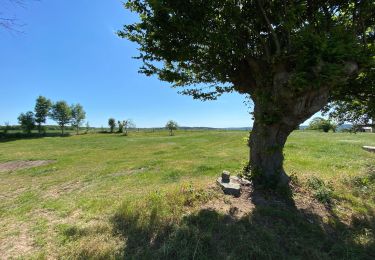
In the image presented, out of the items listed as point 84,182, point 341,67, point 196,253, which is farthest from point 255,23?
point 84,182

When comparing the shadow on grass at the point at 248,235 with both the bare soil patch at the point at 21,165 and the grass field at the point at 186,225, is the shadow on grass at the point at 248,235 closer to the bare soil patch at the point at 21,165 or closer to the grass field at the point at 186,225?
the grass field at the point at 186,225

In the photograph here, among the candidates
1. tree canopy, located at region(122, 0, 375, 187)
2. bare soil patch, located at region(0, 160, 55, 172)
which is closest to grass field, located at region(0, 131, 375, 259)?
tree canopy, located at region(122, 0, 375, 187)

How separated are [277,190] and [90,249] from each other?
4.31 m

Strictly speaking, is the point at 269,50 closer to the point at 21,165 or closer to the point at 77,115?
the point at 21,165

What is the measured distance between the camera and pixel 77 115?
72.8 meters

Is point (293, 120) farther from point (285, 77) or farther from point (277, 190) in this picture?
point (277, 190)

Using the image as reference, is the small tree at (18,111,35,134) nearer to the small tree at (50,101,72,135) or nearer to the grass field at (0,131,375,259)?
the small tree at (50,101,72,135)

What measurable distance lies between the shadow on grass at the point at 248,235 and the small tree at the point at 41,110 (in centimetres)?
6601

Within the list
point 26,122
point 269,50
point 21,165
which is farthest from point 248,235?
point 26,122

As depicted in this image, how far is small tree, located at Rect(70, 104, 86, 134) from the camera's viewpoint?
236ft

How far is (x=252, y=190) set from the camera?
6309mm

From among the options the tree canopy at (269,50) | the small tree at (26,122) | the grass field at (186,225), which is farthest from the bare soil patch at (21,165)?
the small tree at (26,122)

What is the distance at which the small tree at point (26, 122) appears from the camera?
5862 centimetres

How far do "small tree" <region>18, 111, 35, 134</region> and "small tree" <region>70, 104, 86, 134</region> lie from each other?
12335mm
